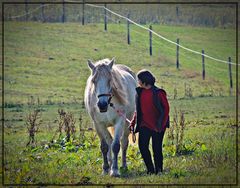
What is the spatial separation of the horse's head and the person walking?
1.69ft

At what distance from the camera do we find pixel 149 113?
9.18m

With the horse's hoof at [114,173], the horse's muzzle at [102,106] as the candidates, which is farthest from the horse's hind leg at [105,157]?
the horse's muzzle at [102,106]

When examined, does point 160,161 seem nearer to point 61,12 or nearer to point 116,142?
point 116,142

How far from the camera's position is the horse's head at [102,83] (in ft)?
29.2

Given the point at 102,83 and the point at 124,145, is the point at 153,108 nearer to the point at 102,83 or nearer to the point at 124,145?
the point at 102,83

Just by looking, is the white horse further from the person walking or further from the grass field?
the person walking

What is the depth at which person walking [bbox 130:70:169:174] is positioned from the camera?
9.12 m

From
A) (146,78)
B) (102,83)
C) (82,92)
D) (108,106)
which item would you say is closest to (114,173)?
(108,106)

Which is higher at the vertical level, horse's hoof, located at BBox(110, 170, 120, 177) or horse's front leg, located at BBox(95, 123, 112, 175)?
horse's front leg, located at BBox(95, 123, 112, 175)

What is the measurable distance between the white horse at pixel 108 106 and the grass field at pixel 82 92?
0.37 m

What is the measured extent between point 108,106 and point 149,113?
790 mm

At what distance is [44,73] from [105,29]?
939 cm

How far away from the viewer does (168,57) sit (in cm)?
3750

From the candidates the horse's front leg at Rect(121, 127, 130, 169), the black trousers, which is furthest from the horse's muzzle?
the horse's front leg at Rect(121, 127, 130, 169)
